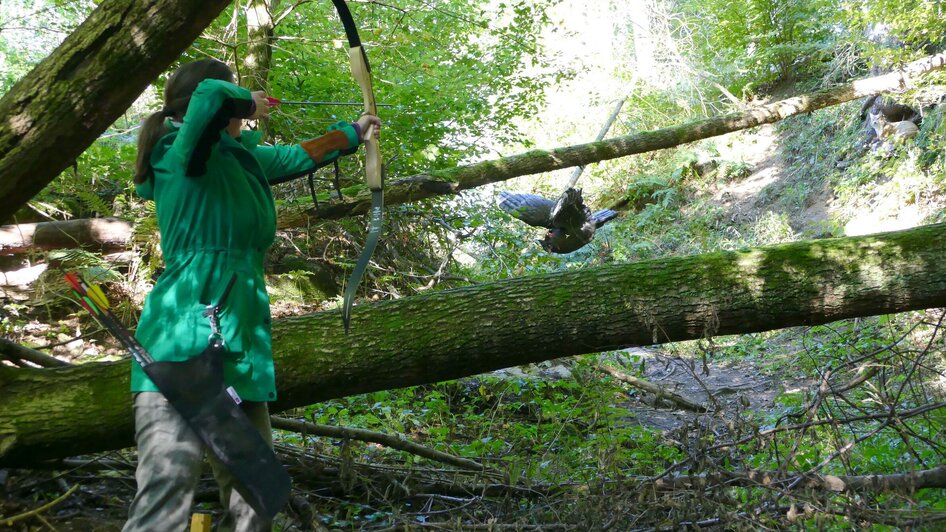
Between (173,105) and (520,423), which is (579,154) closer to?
(520,423)

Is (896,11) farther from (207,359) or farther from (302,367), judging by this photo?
(207,359)

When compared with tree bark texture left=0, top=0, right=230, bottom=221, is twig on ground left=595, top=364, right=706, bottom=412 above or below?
below

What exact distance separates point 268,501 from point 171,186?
3.32ft

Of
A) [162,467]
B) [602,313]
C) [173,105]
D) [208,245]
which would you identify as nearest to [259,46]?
[173,105]

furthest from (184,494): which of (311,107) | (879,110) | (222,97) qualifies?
(879,110)

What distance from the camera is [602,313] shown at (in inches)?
125

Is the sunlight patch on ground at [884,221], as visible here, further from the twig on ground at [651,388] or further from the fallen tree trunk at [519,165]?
the twig on ground at [651,388]

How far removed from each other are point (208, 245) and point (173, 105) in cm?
48

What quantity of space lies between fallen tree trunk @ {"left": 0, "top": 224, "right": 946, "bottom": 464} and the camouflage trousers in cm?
96

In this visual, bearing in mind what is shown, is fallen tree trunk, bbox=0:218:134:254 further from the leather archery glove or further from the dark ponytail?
the dark ponytail

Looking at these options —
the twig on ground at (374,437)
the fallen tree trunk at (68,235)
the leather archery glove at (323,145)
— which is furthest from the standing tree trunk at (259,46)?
the leather archery glove at (323,145)

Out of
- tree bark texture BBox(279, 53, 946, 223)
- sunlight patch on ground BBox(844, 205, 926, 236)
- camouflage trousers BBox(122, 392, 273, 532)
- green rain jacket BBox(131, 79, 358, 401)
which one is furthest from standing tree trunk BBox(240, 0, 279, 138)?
sunlight patch on ground BBox(844, 205, 926, 236)

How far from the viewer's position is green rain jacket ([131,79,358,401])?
206cm

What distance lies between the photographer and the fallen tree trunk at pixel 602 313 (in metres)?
3.10
